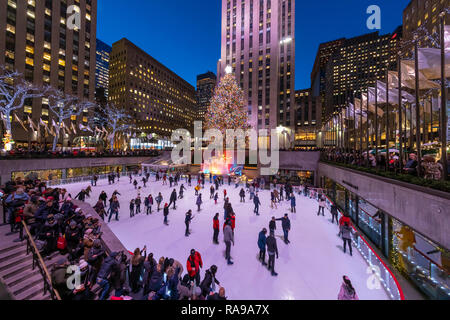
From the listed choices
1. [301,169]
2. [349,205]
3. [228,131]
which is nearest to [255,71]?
[228,131]

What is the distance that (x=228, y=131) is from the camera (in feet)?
93.3

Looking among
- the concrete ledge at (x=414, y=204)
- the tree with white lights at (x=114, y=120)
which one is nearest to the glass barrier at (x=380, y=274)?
the concrete ledge at (x=414, y=204)

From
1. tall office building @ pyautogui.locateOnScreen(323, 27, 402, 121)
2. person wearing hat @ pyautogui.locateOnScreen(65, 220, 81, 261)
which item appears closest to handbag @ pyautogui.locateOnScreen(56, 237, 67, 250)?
person wearing hat @ pyautogui.locateOnScreen(65, 220, 81, 261)

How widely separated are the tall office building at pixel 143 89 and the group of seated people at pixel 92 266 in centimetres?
7329

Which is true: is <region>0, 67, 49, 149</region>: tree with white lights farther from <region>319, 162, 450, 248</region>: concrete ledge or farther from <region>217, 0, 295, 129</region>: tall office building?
<region>217, 0, 295, 129</region>: tall office building

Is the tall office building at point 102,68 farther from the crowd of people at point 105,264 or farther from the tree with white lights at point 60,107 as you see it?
the crowd of people at point 105,264

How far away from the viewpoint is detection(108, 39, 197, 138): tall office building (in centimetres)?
7969

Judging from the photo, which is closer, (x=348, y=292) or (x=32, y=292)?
(x=348, y=292)

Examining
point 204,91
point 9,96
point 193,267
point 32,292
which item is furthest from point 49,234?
point 204,91

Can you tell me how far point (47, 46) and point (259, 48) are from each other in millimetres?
53735

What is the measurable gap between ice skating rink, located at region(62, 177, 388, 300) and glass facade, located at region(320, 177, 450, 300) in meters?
1.66

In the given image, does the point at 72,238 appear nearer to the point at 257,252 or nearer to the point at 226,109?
the point at 257,252

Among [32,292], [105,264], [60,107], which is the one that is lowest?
[32,292]

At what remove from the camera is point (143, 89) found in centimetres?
8612
